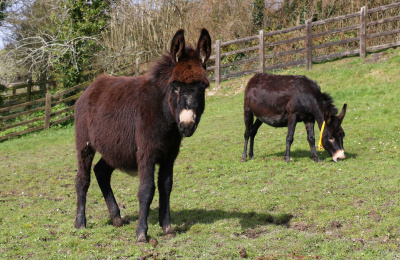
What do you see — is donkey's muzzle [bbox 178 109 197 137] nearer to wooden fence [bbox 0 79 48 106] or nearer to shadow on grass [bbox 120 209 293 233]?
shadow on grass [bbox 120 209 293 233]

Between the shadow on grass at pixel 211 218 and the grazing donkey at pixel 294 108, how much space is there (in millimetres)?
4099

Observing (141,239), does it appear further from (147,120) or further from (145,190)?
(147,120)

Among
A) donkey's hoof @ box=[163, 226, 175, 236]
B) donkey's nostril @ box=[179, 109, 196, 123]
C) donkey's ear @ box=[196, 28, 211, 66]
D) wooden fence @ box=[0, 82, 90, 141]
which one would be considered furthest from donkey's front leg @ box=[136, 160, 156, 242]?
wooden fence @ box=[0, 82, 90, 141]

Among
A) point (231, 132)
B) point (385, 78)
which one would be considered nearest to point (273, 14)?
point (385, 78)

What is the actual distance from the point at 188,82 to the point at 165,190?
168cm

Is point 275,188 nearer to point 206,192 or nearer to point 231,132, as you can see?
point 206,192

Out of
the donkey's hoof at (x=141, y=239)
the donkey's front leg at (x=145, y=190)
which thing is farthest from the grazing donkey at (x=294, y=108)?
the donkey's hoof at (x=141, y=239)

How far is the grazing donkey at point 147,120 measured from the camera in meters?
5.18

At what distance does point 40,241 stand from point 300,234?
11.1 feet

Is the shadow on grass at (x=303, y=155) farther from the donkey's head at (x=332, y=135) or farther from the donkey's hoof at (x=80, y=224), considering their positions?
the donkey's hoof at (x=80, y=224)

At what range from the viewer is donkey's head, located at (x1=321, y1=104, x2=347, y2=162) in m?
10.2

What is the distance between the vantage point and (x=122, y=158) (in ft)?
19.6

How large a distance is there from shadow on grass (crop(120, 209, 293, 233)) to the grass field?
16mm

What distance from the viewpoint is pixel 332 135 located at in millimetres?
10414
